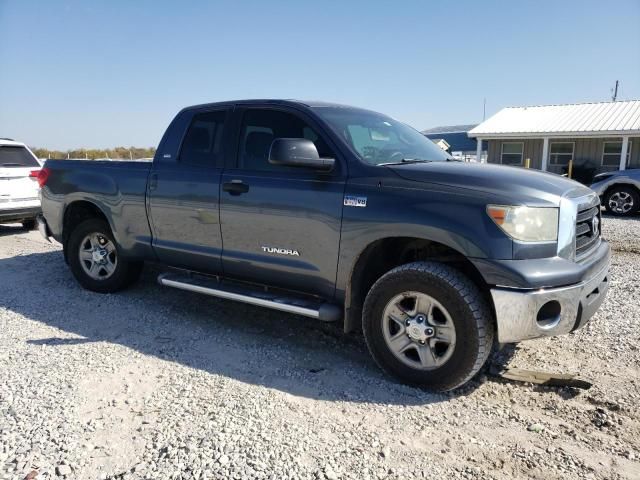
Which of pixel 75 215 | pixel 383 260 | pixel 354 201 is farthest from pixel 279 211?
pixel 75 215

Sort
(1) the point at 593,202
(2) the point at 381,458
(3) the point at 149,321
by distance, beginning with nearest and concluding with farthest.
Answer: (2) the point at 381,458 < (1) the point at 593,202 < (3) the point at 149,321

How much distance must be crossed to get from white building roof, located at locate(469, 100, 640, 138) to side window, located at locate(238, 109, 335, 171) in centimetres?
2017

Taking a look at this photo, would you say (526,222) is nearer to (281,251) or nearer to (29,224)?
(281,251)

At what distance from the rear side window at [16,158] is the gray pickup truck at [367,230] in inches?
192

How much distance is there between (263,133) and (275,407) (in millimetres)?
2261

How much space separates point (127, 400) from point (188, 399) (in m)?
0.39

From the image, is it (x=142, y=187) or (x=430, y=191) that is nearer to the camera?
(x=430, y=191)

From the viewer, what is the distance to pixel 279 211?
385 centimetres

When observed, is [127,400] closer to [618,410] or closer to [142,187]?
[142,187]

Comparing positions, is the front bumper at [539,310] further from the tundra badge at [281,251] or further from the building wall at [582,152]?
the building wall at [582,152]

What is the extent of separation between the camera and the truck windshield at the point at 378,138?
3850 mm

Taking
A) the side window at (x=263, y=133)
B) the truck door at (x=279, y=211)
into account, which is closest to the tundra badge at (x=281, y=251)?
the truck door at (x=279, y=211)

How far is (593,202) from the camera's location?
3713 millimetres

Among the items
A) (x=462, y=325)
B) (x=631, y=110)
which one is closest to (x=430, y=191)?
(x=462, y=325)
